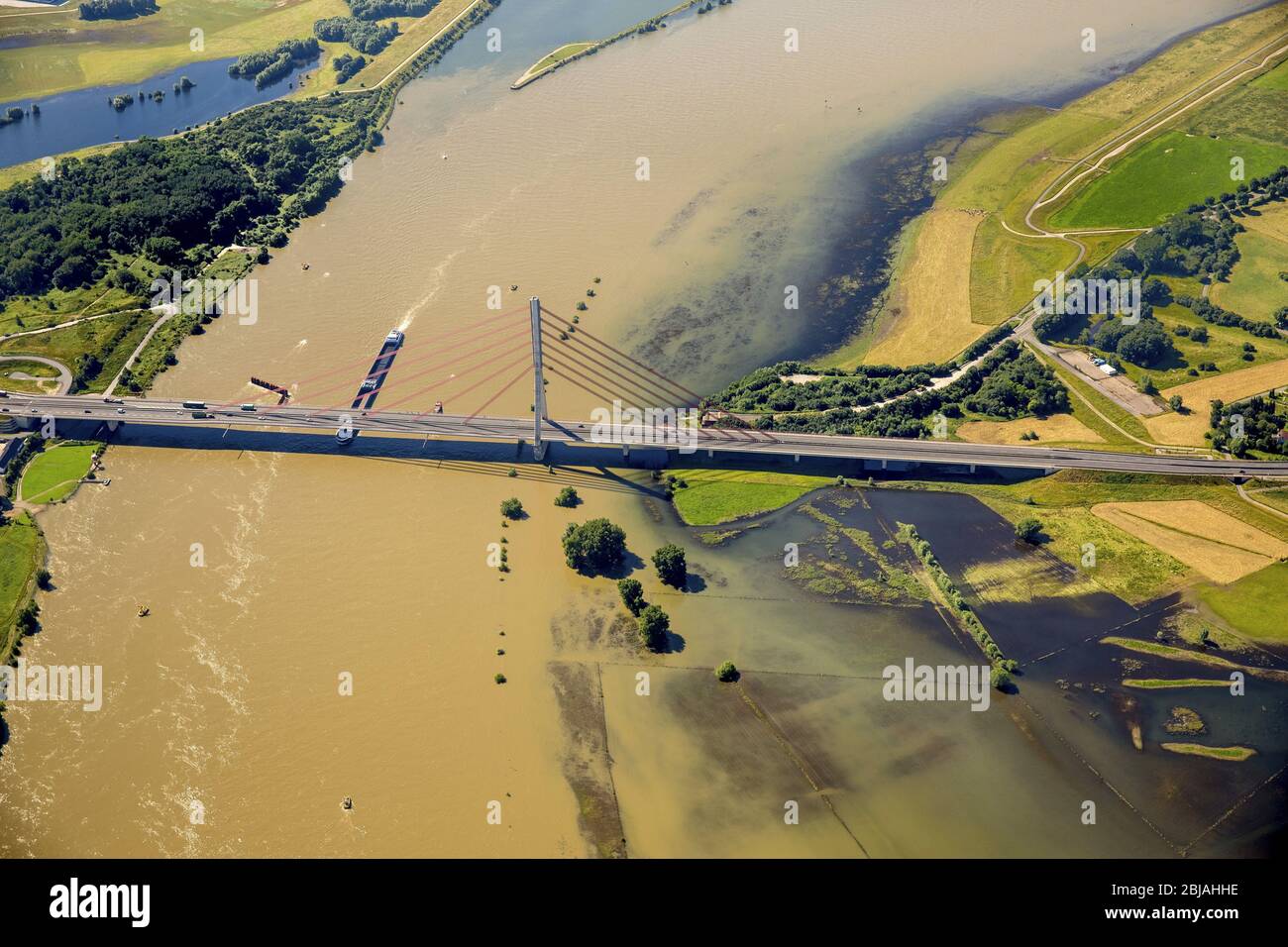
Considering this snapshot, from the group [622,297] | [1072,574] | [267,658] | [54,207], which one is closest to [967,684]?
[1072,574]

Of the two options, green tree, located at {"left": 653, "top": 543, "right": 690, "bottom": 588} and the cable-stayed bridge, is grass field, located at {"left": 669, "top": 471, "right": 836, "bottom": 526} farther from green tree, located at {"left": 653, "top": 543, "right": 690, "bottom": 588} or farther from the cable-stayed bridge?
green tree, located at {"left": 653, "top": 543, "right": 690, "bottom": 588}

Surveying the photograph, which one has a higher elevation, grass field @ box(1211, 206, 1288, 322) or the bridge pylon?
grass field @ box(1211, 206, 1288, 322)

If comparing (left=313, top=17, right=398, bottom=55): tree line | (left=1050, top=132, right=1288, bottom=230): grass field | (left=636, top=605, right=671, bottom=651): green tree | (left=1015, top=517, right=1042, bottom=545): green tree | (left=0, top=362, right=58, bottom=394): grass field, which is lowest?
(left=636, top=605, right=671, bottom=651): green tree

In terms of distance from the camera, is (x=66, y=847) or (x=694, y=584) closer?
(x=66, y=847)

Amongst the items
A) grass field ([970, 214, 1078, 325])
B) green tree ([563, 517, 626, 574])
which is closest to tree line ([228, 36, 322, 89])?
grass field ([970, 214, 1078, 325])
